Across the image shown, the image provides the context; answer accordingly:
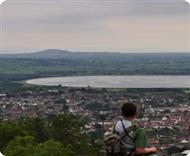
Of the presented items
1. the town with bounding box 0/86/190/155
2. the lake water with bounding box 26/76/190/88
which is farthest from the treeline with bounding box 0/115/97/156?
the lake water with bounding box 26/76/190/88

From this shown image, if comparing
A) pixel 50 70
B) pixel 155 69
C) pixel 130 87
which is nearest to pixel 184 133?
pixel 130 87

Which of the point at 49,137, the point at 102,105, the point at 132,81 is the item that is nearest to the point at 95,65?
the point at 132,81

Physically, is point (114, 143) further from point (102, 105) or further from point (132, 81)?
point (132, 81)

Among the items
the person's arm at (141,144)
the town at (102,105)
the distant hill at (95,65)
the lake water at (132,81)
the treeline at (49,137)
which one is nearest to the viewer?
the person's arm at (141,144)

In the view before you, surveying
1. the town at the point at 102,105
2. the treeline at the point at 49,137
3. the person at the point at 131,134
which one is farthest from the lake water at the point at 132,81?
the person at the point at 131,134

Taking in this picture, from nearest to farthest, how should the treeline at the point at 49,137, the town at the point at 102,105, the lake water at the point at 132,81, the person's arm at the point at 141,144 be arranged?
the person's arm at the point at 141,144
the treeline at the point at 49,137
the town at the point at 102,105
the lake water at the point at 132,81

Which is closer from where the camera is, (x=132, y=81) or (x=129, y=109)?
(x=129, y=109)

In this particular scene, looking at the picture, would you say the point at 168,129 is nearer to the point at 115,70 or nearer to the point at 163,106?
the point at 163,106

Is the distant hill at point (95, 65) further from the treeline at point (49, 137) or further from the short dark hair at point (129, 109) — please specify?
the short dark hair at point (129, 109)
